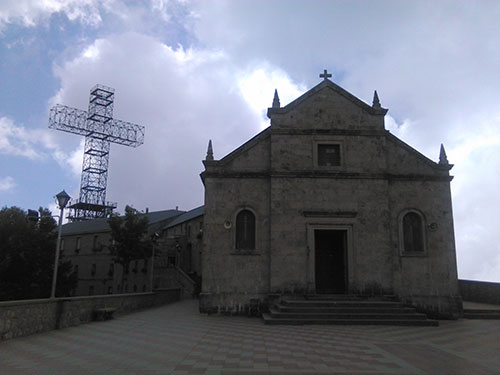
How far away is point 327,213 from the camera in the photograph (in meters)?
19.1

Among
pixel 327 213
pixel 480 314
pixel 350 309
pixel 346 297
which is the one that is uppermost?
pixel 327 213

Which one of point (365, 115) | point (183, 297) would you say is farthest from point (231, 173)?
point (183, 297)

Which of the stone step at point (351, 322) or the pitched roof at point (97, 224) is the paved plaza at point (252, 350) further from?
the pitched roof at point (97, 224)

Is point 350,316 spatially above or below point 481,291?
below

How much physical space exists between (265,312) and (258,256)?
253 centimetres

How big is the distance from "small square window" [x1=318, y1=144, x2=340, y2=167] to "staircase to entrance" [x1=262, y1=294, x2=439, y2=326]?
6.40 meters

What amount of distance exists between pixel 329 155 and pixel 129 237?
25.6m

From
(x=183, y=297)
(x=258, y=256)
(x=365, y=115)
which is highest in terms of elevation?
(x=365, y=115)

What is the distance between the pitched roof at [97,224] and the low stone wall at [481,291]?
123ft

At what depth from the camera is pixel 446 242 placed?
19.1 m

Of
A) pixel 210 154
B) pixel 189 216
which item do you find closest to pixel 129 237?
pixel 189 216

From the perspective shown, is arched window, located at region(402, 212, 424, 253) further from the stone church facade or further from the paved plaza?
the paved plaza

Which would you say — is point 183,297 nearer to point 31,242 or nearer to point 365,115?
point 31,242

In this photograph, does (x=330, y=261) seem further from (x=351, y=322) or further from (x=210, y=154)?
(x=210, y=154)
